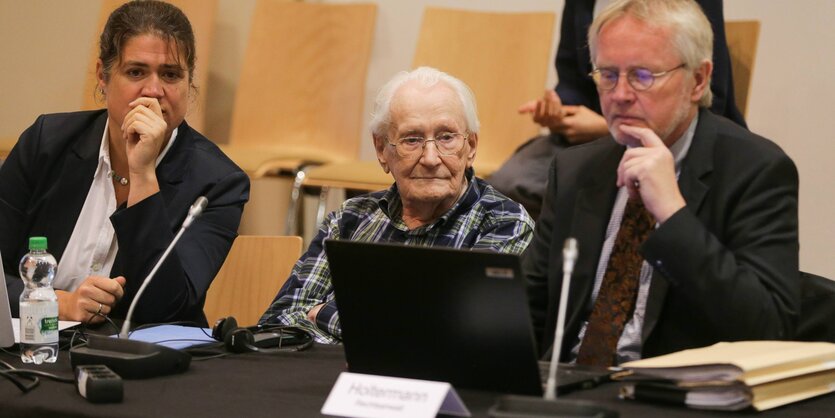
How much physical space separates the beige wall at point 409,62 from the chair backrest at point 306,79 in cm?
35

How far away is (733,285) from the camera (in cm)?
192

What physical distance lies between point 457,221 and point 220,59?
3.25m

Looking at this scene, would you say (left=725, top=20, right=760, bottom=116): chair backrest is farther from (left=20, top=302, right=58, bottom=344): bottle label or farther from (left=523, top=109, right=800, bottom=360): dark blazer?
(left=20, top=302, right=58, bottom=344): bottle label

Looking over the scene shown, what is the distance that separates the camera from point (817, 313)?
82.0 inches

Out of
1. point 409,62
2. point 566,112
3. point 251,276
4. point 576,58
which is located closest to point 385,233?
point 251,276

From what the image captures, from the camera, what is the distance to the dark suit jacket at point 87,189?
259 centimetres

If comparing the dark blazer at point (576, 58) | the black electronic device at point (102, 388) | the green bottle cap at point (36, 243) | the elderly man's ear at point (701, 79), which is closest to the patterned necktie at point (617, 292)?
the elderly man's ear at point (701, 79)

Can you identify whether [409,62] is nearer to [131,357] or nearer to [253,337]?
[253,337]

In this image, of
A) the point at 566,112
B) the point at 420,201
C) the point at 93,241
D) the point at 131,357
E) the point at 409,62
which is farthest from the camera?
the point at 409,62

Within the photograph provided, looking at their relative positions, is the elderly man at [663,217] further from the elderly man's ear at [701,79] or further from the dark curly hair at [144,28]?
the dark curly hair at [144,28]

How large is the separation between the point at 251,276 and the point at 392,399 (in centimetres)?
152

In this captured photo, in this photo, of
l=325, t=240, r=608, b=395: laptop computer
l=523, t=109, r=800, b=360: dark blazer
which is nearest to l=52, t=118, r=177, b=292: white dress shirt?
l=523, t=109, r=800, b=360: dark blazer

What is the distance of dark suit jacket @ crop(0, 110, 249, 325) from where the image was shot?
2.59 metres

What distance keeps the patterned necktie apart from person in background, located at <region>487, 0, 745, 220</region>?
1.55m
